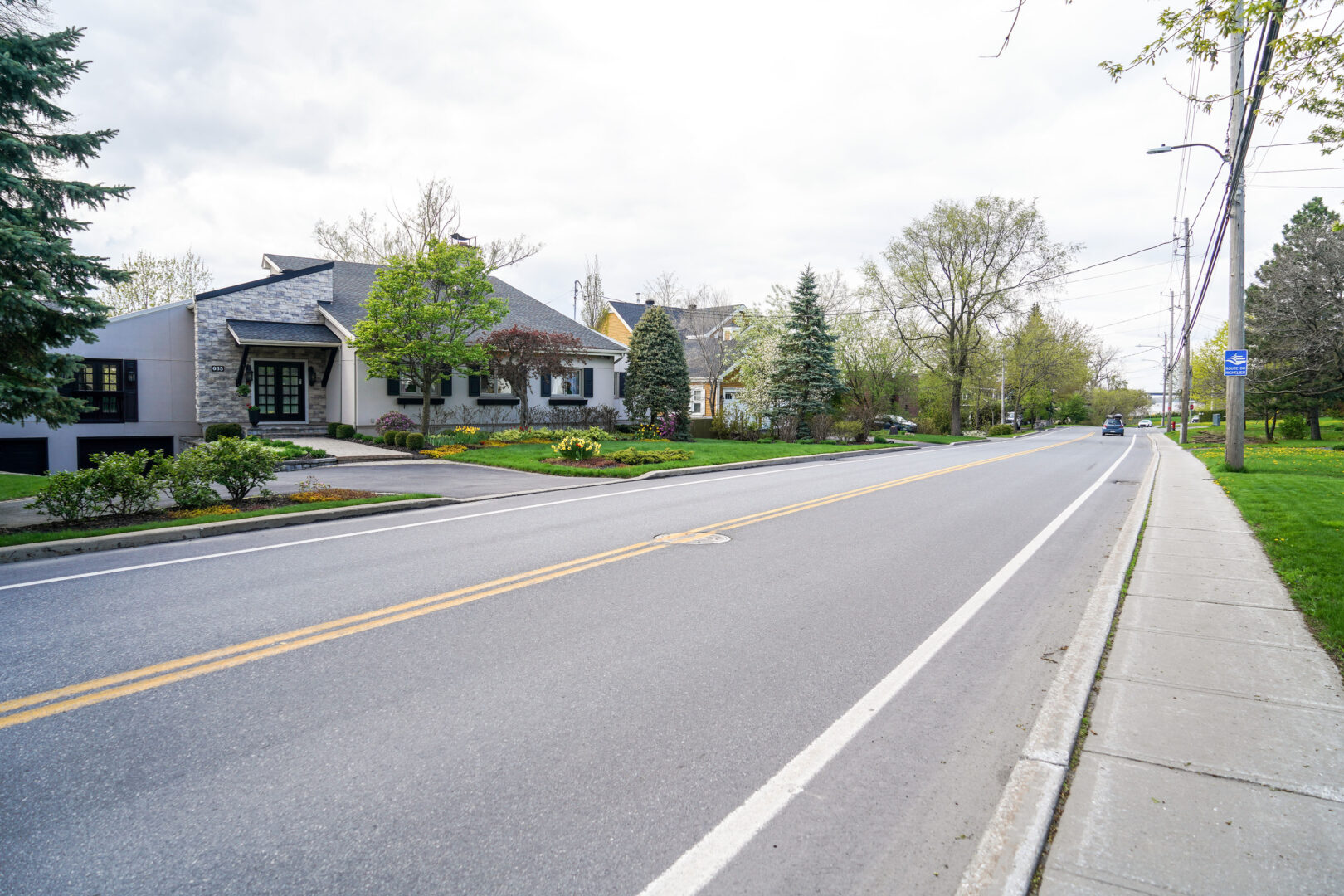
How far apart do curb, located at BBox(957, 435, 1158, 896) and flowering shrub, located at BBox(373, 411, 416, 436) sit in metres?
22.8

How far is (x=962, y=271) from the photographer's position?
151 feet

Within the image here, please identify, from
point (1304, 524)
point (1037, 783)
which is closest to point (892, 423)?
point (1304, 524)

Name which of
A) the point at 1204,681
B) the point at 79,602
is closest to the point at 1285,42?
the point at 1204,681

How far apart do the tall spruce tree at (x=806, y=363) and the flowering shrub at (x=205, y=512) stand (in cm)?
2591

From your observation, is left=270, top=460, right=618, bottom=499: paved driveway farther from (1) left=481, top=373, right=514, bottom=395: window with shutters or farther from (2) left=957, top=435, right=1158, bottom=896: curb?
(2) left=957, top=435, right=1158, bottom=896: curb

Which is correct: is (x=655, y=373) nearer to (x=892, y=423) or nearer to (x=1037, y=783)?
(x=892, y=423)

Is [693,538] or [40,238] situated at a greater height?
[40,238]

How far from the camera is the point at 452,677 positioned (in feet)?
14.1

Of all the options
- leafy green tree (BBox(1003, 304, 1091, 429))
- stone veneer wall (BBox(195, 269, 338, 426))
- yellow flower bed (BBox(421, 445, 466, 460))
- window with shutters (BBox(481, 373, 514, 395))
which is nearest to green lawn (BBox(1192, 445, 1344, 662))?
yellow flower bed (BBox(421, 445, 466, 460))

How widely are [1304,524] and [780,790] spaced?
9886mm

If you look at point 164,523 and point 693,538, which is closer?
point 693,538

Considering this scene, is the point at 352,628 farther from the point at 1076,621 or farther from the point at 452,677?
the point at 1076,621

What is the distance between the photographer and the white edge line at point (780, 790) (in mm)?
2574

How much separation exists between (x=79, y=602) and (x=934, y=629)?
6.74m
